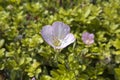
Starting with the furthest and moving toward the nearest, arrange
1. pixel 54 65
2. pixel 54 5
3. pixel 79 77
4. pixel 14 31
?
1. pixel 54 5
2. pixel 14 31
3. pixel 54 65
4. pixel 79 77

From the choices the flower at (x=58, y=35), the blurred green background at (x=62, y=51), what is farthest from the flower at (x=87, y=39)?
the flower at (x=58, y=35)

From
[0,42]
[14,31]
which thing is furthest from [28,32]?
[0,42]

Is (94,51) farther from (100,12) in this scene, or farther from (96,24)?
(100,12)

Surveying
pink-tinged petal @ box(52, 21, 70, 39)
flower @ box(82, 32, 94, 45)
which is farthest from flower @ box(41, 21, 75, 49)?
flower @ box(82, 32, 94, 45)

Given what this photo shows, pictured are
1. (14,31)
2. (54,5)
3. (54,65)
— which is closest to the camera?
(54,65)

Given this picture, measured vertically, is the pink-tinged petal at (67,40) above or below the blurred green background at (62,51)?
above

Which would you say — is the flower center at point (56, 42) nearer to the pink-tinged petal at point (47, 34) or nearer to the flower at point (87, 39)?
the pink-tinged petal at point (47, 34)

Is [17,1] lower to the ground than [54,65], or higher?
higher

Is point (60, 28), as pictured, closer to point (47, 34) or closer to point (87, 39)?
point (47, 34)
